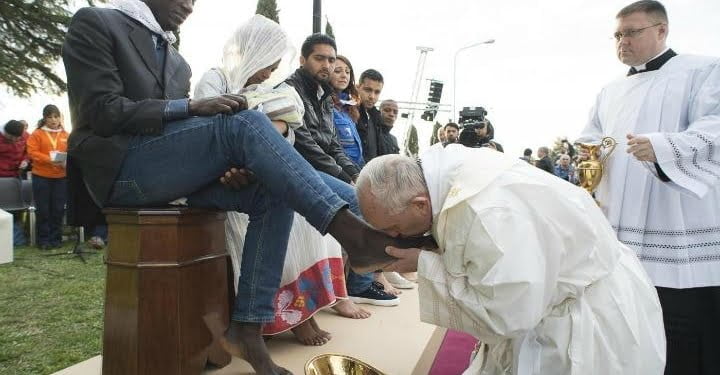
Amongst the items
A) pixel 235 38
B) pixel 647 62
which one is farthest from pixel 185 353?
pixel 647 62

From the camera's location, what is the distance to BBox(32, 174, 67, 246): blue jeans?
6.57 metres

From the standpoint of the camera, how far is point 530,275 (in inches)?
53.2

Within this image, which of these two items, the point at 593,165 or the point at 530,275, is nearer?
the point at 530,275

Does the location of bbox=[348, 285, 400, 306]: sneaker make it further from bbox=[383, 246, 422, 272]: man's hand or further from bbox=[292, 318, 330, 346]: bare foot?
bbox=[383, 246, 422, 272]: man's hand

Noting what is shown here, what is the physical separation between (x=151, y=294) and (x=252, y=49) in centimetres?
137

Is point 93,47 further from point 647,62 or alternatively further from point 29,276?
point 29,276

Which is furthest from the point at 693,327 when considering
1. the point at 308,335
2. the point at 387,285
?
the point at 387,285

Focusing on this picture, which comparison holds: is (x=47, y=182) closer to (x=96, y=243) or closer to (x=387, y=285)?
(x=96, y=243)

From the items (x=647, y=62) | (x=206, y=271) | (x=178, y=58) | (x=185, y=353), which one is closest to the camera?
(x=185, y=353)

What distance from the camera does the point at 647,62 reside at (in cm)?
280

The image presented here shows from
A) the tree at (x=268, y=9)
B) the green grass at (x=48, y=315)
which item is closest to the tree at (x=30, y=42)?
Answer: the tree at (x=268, y=9)

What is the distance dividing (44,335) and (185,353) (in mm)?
1473

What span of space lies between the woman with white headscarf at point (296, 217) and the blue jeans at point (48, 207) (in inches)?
198

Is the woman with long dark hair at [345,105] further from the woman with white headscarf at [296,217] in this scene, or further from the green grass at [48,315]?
the green grass at [48,315]
